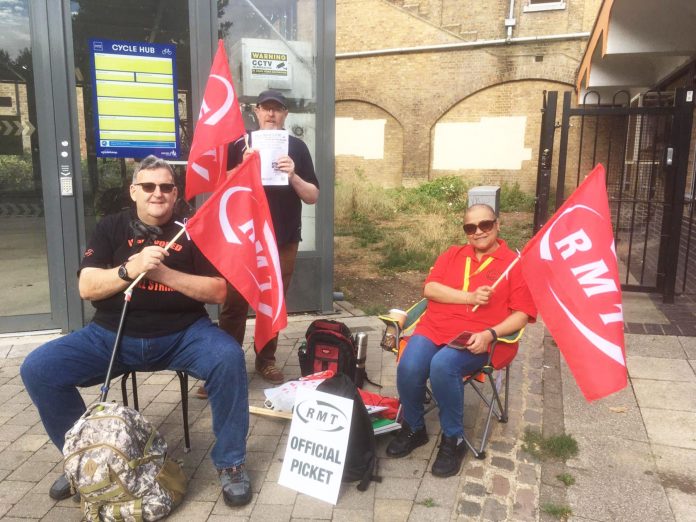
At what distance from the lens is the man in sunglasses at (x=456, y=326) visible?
10.5 feet

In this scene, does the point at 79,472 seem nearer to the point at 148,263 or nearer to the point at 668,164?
the point at 148,263

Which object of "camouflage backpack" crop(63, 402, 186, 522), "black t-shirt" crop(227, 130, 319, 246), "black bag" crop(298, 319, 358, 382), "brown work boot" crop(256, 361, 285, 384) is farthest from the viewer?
"brown work boot" crop(256, 361, 285, 384)

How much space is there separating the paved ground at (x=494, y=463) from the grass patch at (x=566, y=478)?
0.13 feet

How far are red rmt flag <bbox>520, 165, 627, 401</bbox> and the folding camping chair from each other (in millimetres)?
411

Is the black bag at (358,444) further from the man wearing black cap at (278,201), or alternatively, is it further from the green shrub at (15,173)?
the green shrub at (15,173)

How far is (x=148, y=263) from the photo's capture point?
2775 millimetres

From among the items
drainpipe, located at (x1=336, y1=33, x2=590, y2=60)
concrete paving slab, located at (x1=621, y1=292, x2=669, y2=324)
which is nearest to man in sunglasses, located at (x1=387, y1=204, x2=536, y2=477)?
concrete paving slab, located at (x1=621, y1=292, x2=669, y2=324)

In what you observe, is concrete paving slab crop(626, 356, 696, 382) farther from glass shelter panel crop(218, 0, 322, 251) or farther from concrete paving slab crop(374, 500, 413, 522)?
glass shelter panel crop(218, 0, 322, 251)

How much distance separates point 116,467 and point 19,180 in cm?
352

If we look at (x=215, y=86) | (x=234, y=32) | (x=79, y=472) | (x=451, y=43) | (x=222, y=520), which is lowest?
(x=222, y=520)

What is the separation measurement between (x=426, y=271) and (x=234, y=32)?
174 inches

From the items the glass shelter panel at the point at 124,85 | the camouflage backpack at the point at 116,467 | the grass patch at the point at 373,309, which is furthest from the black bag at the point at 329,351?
the glass shelter panel at the point at 124,85

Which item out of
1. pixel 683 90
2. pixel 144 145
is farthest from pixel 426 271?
pixel 144 145

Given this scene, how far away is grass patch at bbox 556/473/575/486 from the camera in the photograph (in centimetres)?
310
